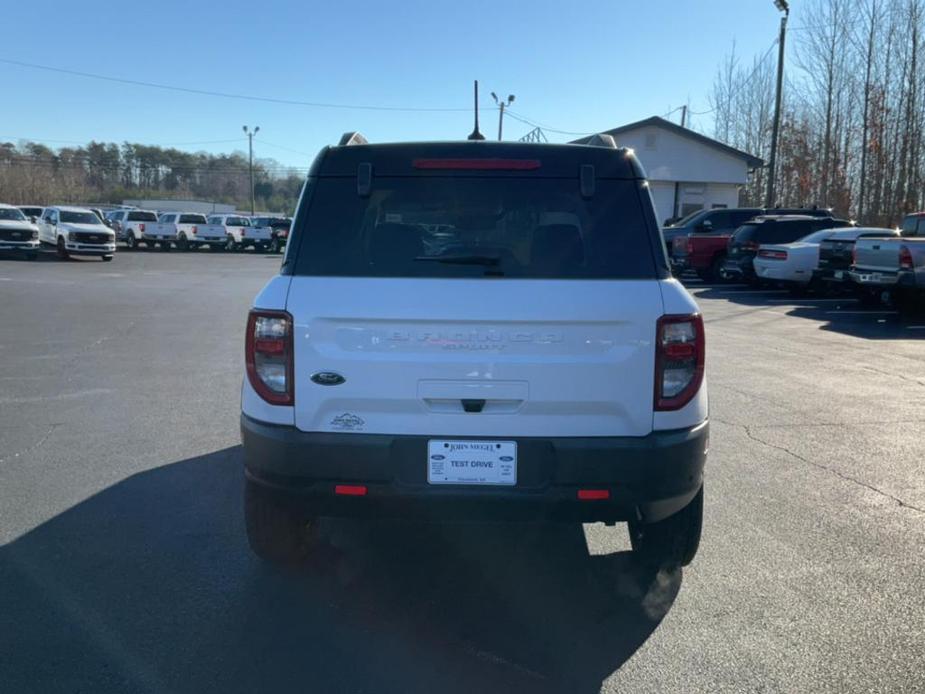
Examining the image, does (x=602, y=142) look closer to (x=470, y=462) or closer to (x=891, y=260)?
(x=470, y=462)

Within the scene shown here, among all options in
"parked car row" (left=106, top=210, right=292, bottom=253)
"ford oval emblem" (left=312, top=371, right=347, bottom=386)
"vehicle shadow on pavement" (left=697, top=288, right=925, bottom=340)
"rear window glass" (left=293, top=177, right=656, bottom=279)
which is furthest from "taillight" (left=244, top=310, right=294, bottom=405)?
"parked car row" (left=106, top=210, right=292, bottom=253)

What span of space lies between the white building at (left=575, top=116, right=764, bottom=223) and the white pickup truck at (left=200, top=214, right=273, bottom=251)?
19.7 m

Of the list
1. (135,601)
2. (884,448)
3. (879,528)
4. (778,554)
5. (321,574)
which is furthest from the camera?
(884,448)

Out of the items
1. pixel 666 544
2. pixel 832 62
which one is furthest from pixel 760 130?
pixel 666 544

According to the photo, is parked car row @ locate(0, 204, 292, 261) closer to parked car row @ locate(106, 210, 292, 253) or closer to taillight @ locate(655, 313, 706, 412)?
parked car row @ locate(106, 210, 292, 253)

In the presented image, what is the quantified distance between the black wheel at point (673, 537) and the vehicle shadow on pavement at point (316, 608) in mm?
177

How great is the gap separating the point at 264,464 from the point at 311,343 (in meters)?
0.56

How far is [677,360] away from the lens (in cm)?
322

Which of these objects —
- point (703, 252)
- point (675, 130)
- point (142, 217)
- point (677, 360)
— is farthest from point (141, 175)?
point (677, 360)

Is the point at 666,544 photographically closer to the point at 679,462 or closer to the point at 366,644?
the point at 679,462

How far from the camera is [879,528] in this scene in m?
4.66

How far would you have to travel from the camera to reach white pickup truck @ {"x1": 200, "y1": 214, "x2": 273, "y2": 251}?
42.5m

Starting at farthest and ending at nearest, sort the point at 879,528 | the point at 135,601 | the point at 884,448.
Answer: the point at 884,448 → the point at 879,528 → the point at 135,601

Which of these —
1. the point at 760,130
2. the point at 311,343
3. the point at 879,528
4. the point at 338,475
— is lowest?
the point at 879,528
